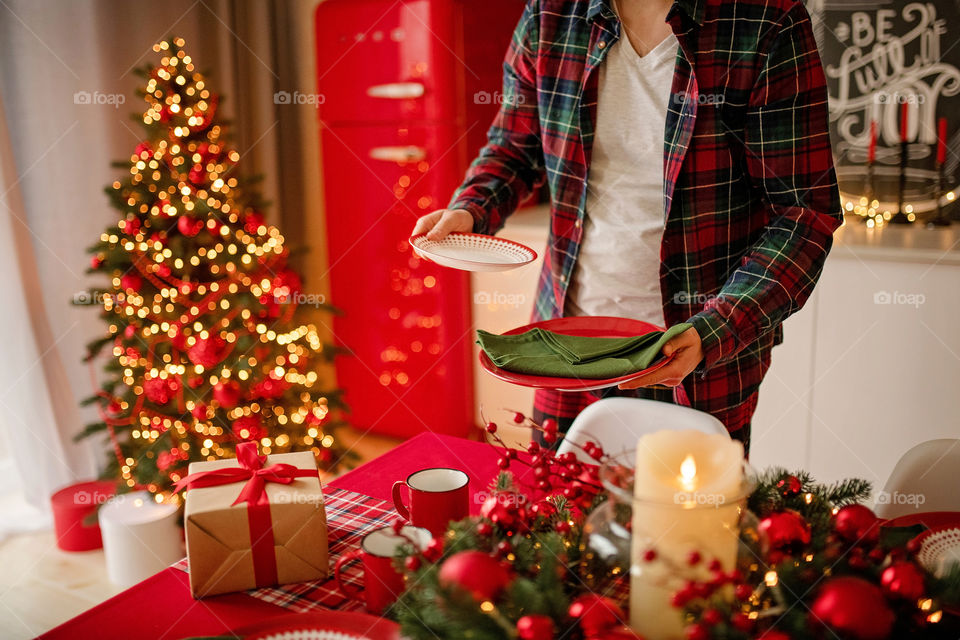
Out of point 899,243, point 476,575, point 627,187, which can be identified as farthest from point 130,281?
point 899,243

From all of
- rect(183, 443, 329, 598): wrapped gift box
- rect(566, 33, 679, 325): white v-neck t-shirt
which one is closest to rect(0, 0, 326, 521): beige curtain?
rect(566, 33, 679, 325): white v-neck t-shirt

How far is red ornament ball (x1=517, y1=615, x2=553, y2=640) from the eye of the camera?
0.65 metres

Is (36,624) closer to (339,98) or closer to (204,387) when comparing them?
(204,387)

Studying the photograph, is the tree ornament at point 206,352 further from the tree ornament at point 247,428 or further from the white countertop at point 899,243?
the white countertop at point 899,243

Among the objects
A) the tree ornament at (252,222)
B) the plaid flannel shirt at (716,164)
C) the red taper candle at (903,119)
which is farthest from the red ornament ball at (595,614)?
the red taper candle at (903,119)

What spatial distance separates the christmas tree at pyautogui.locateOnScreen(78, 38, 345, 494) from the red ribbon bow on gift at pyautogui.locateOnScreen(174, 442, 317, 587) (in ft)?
4.52

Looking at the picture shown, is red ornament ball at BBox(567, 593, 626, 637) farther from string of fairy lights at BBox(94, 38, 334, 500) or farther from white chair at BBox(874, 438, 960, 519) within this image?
string of fairy lights at BBox(94, 38, 334, 500)

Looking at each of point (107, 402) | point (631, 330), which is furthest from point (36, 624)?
point (631, 330)

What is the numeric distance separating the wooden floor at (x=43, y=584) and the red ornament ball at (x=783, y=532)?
1.89m

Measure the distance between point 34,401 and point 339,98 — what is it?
1424mm

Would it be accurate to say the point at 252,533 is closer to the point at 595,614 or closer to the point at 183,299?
the point at 595,614

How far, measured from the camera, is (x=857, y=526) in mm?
785

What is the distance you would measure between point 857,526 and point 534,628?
350mm

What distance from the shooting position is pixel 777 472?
904mm
